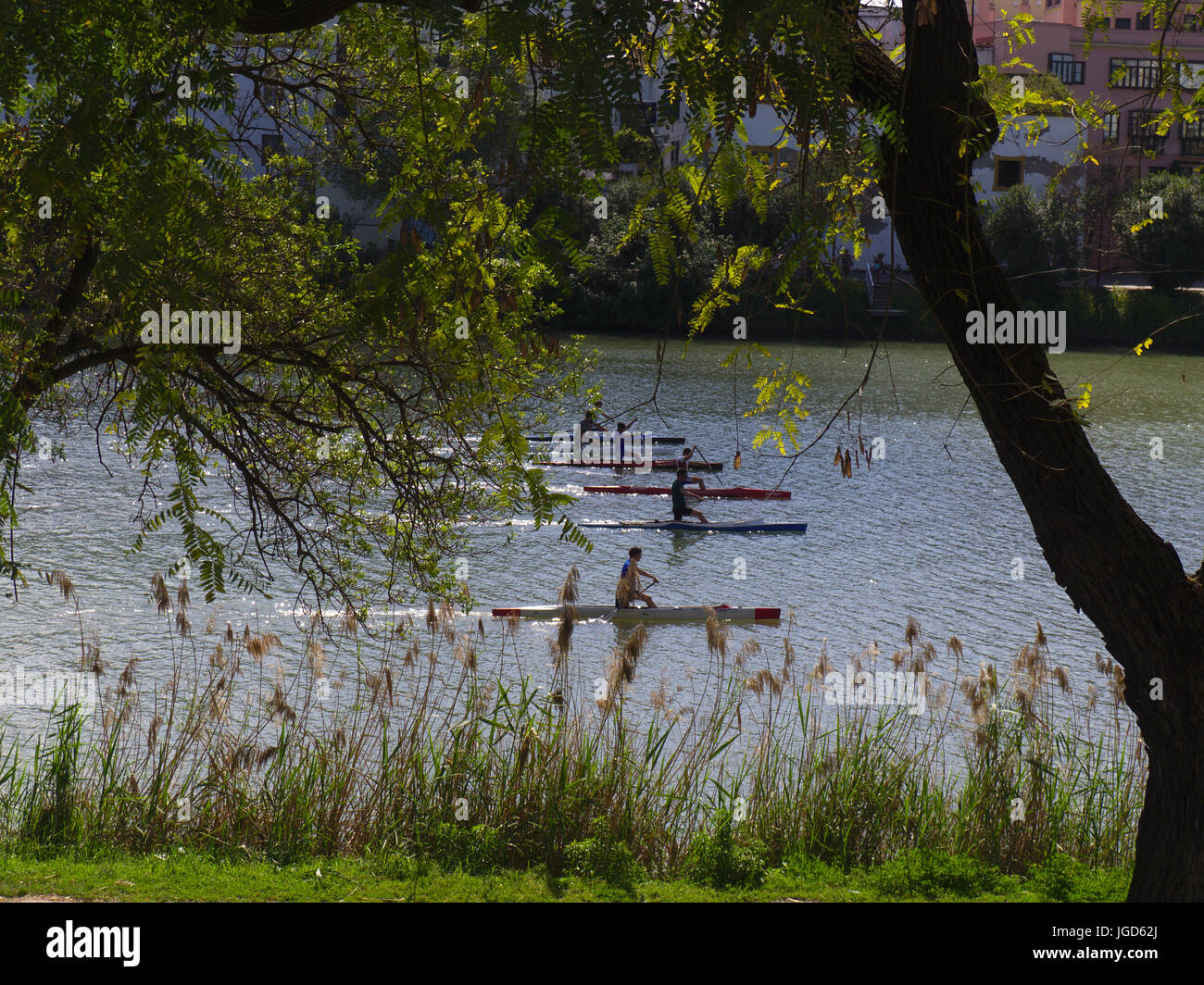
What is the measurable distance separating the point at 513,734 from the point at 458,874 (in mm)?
1006

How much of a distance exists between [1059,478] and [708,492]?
21003 mm

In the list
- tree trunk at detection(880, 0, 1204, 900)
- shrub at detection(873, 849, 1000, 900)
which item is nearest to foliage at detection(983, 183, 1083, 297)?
shrub at detection(873, 849, 1000, 900)

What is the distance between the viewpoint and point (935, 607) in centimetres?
1861

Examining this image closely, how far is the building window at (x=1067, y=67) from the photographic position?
6119 centimetres

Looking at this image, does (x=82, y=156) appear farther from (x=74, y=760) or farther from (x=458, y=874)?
(x=74, y=760)

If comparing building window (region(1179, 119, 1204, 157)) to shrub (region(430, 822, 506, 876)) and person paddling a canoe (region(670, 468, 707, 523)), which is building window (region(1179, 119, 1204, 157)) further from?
person paddling a canoe (region(670, 468, 707, 523))

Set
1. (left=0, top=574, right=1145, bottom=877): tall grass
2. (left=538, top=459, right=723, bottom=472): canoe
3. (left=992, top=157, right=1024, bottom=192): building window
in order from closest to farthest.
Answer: (left=0, top=574, right=1145, bottom=877): tall grass → (left=538, top=459, right=723, bottom=472): canoe → (left=992, top=157, right=1024, bottom=192): building window

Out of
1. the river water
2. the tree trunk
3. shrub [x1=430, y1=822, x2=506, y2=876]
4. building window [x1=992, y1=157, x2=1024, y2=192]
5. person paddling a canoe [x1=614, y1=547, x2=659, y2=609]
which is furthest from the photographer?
building window [x1=992, y1=157, x2=1024, y2=192]

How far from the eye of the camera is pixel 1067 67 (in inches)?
2447

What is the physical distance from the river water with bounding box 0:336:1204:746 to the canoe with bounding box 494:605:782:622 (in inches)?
8.1

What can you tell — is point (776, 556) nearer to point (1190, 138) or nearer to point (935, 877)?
point (1190, 138)
